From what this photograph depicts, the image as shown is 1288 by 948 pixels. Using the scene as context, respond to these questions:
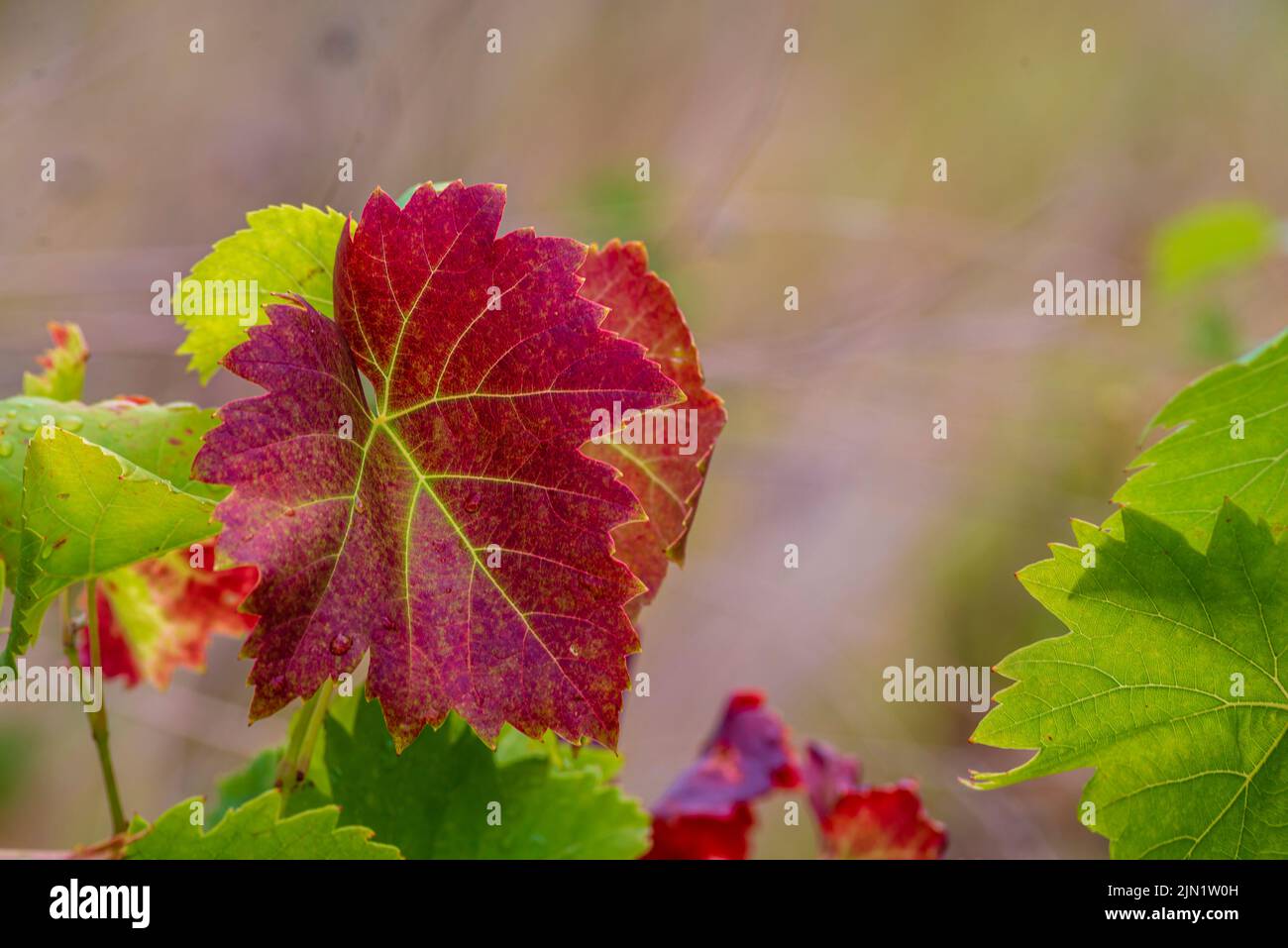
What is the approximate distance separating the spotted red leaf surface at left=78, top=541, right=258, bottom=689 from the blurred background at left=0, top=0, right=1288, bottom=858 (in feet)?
4.13

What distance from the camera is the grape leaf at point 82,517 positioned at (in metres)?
0.28

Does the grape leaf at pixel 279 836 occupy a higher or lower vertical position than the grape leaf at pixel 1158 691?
lower

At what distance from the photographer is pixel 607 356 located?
0.91ft

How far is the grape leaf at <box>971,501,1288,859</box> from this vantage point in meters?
0.31

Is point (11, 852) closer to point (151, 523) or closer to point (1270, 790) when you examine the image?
point (151, 523)

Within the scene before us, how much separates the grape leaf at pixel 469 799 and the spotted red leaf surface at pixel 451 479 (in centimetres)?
9

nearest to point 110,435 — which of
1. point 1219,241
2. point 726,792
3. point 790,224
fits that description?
point 726,792

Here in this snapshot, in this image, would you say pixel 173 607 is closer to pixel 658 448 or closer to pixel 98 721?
pixel 98 721

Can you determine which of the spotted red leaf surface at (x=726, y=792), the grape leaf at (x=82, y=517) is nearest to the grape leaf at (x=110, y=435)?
the grape leaf at (x=82, y=517)

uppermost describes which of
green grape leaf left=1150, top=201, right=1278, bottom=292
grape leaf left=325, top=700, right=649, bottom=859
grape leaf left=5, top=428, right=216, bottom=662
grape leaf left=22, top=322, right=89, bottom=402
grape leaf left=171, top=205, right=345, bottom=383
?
green grape leaf left=1150, top=201, right=1278, bottom=292

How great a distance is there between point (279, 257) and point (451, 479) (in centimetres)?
9

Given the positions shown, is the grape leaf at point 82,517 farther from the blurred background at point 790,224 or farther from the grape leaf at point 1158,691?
the blurred background at point 790,224

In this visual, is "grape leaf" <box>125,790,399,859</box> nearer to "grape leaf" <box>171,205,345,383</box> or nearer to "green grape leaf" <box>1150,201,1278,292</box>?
"grape leaf" <box>171,205,345,383</box>

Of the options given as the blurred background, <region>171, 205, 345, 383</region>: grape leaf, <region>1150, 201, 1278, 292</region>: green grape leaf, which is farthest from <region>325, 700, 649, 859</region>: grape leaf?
the blurred background
